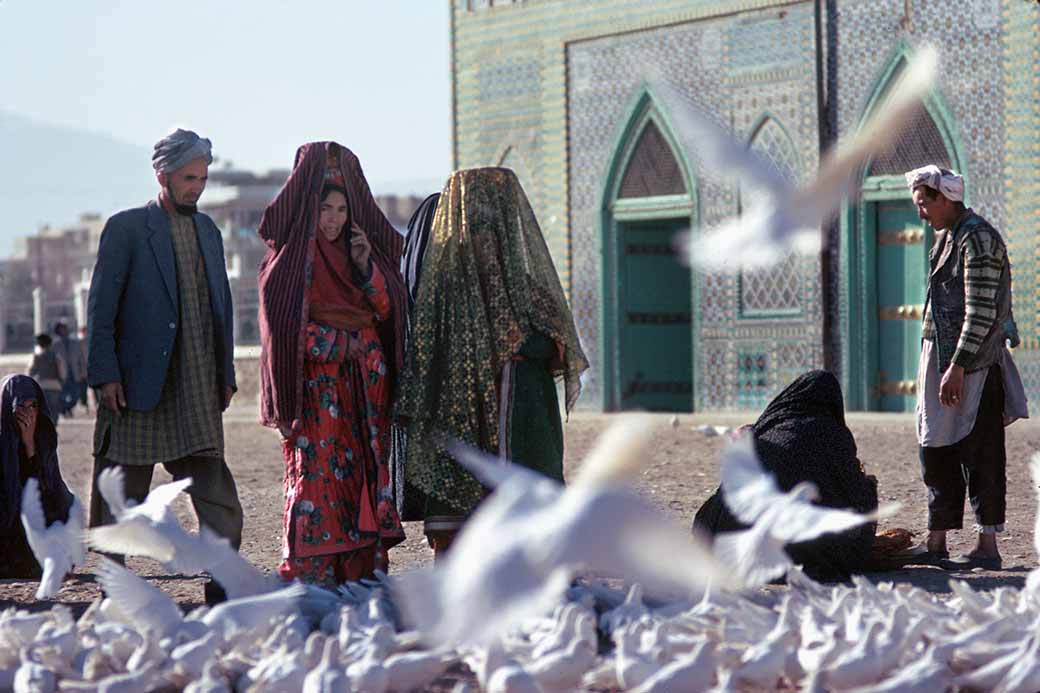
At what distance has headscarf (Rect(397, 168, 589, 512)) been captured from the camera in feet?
17.0

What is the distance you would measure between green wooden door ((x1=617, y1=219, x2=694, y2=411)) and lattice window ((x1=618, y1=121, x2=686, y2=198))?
1.40ft

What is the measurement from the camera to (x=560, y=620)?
3.84 meters

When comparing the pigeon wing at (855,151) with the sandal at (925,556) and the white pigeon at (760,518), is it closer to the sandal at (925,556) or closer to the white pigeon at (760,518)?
the white pigeon at (760,518)

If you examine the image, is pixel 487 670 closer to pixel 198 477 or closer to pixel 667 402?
pixel 198 477

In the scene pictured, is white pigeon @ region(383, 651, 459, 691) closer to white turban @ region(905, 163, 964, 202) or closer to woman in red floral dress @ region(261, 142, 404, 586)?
woman in red floral dress @ region(261, 142, 404, 586)

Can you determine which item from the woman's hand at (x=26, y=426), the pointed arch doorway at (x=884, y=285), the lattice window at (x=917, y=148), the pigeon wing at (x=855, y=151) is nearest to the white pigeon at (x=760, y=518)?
the pigeon wing at (x=855, y=151)

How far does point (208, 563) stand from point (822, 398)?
2481 millimetres

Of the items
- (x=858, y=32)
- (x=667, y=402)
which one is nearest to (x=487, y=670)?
(x=858, y=32)

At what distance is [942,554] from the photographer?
19.4 feet

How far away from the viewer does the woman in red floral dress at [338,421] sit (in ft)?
16.5

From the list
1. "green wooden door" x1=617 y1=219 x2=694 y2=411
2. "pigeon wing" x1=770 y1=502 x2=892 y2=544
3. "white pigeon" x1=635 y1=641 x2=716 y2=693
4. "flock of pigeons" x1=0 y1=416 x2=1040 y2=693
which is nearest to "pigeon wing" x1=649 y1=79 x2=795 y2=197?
"flock of pigeons" x1=0 y1=416 x2=1040 y2=693

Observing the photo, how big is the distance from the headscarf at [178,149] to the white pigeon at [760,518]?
232 centimetres

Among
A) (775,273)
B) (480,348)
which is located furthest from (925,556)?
(775,273)

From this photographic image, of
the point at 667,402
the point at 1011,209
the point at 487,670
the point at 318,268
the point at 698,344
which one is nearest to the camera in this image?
the point at 487,670
